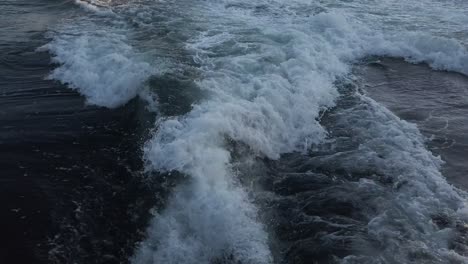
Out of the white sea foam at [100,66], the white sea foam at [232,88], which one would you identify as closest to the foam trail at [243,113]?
the white sea foam at [232,88]

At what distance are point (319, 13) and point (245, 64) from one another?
211 inches

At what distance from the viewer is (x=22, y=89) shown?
10391mm

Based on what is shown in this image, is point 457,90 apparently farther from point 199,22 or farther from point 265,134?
point 199,22

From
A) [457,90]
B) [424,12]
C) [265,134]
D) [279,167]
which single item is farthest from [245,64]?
[424,12]

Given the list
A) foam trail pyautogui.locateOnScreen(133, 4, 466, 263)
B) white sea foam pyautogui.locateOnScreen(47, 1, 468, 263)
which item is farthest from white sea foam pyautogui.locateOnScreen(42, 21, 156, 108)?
foam trail pyautogui.locateOnScreen(133, 4, 466, 263)

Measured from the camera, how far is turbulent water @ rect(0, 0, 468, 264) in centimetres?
674

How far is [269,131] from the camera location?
9453 millimetres

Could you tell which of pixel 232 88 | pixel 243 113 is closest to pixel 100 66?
pixel 232 88

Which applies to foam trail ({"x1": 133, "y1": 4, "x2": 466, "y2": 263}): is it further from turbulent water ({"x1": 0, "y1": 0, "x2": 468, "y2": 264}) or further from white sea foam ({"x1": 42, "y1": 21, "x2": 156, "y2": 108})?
white sea foam ({"x1": 42, "y1": 21, "x2": 156, "y2": 108})

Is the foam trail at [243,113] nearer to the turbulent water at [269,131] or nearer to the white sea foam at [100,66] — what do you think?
the turbulent water at [269,131]

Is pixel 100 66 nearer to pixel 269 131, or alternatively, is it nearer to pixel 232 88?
pixel 232 88

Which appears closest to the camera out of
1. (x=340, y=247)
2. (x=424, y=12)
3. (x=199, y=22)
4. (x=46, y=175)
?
(x=340, y=247)

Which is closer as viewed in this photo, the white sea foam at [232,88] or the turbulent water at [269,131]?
the turbulent water at [269,131]

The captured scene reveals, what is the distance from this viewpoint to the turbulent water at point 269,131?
22.1ft
